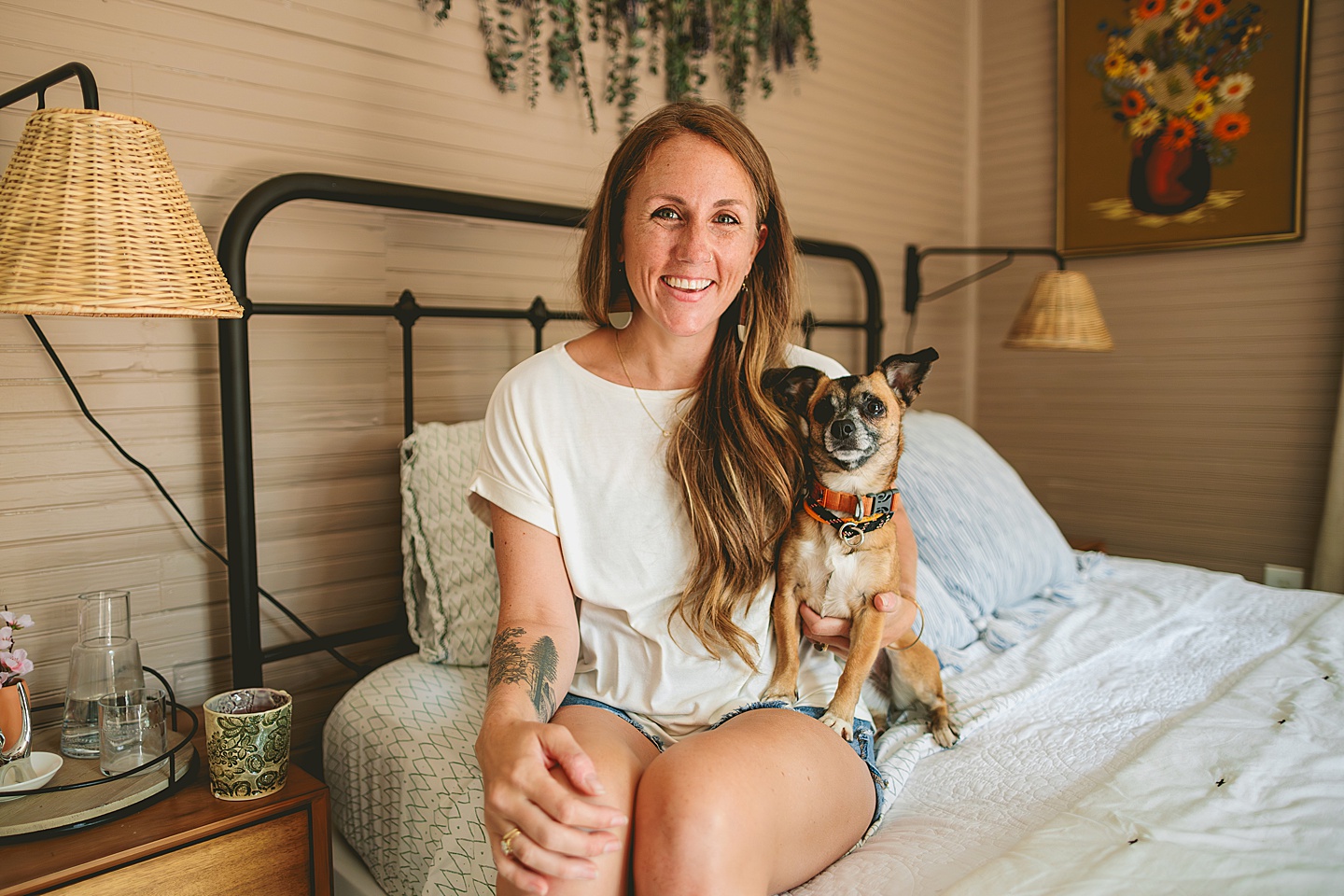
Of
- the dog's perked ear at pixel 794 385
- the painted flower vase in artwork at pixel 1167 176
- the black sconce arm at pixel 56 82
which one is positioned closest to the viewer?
the black sconce arm at pixel 56 82

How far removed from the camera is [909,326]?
314cm

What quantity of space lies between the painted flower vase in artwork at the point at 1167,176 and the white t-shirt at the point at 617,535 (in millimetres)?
2319

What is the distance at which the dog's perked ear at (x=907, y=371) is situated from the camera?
120 centimetres

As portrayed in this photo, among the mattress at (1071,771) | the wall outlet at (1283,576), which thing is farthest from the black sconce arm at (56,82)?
the wall outlet at (1283,576)

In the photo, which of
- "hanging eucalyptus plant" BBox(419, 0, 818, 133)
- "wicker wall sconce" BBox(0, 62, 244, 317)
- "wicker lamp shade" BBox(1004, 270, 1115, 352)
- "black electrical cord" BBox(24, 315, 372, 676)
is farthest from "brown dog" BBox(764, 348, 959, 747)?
Answer: "wicker lamp shade" BBox(1004, 270, 1115, 352)

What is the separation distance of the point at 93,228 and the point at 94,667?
583mm

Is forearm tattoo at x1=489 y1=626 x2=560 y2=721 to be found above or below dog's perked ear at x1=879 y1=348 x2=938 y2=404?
below

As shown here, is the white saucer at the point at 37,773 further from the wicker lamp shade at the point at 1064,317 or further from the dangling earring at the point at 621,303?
the wicker lamp shade at the point at 1064,317

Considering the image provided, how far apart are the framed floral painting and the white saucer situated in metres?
3.08

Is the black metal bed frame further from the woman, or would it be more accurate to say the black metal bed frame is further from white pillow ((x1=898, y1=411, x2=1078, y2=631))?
white pillow ((x1=898, y1=411, x2=1078, y2=631))

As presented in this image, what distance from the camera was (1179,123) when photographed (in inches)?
109

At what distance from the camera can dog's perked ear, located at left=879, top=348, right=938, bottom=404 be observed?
120 centimetres

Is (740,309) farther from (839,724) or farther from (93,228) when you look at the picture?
(93,228)

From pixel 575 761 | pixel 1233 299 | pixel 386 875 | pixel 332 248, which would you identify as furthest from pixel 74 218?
pixel 1233 299
